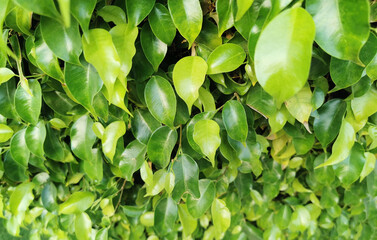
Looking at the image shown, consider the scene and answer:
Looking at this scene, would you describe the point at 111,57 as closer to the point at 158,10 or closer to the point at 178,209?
the point at 158,10

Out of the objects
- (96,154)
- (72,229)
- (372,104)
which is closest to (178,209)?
(96,154)

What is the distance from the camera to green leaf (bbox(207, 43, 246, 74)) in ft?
1.25

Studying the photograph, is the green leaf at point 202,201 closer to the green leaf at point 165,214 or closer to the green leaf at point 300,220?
the green leaf at point 165,214

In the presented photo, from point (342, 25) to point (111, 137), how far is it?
14.6 inches

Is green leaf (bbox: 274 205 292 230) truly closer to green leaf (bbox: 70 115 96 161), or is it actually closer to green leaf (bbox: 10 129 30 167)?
green leaf (bbox: 70 115 96 161)

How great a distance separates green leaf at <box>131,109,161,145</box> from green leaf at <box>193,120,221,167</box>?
10 cm

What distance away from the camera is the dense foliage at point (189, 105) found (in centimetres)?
26

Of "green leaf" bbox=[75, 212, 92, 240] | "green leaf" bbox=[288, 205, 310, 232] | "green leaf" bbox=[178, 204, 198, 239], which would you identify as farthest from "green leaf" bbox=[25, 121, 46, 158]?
"green leaf" bbox=[288, 205, 310, 232]

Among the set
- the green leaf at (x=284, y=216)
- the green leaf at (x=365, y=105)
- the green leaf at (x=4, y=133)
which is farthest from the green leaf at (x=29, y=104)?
the green leaf at (x=284, y=216)

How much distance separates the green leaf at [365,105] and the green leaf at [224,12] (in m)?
0.26

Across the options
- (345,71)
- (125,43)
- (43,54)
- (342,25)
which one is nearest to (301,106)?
(345,71)

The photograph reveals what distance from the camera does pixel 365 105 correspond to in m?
0.44

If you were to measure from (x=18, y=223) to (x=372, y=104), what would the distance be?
0.88 m

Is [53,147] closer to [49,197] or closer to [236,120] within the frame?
[49,197]
